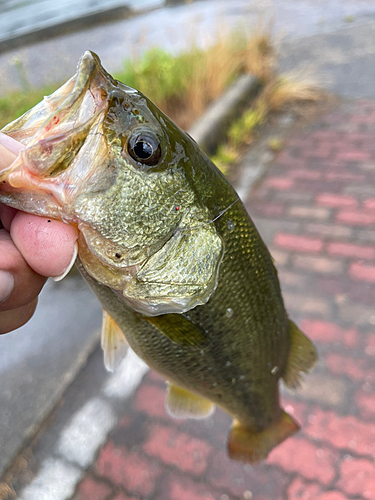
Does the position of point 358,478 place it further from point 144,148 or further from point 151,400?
point 144,148

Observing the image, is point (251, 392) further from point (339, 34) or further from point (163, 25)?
point (163, 25)

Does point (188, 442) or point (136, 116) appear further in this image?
point (188, 442)

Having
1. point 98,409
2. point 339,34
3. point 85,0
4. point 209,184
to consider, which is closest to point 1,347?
point 98,409

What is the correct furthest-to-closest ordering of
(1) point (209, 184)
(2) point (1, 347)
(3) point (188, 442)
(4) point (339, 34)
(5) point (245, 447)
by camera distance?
(4) point (339, 34)
(2) point (1, 347)
(3) point (188, 442)
(5) point (245, 447)
(1) point (209, 184)

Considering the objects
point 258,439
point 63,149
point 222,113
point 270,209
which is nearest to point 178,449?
point 258,439

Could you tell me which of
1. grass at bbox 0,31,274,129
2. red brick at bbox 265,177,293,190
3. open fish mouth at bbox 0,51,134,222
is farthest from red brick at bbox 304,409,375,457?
grass at bbox 0,31,274,129

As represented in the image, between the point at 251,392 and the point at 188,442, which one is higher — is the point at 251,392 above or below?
above
